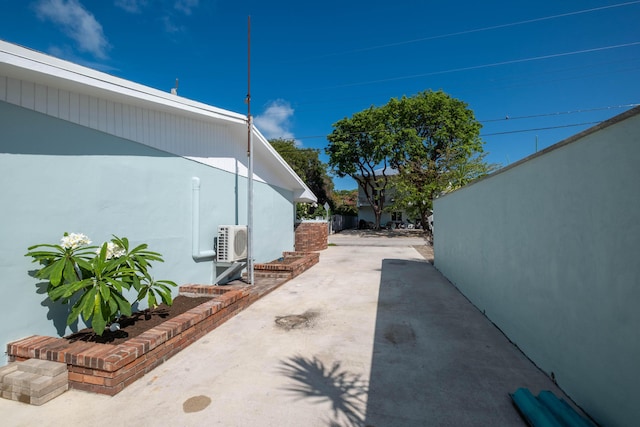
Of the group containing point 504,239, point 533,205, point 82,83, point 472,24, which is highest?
point 472,24

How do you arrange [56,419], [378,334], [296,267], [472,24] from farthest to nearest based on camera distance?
[472,24], [296,267], [378,334], [56,419]

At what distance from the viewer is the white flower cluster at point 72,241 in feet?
10.1

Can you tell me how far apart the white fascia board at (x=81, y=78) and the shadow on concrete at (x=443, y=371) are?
4.31m

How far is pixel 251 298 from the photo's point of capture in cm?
538

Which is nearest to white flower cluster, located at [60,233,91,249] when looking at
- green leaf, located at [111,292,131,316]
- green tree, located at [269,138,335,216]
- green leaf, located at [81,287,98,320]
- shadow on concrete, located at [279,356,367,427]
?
green leaf, located at [81,287,98,320]

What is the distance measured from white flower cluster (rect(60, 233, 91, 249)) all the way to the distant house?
20 centimetres

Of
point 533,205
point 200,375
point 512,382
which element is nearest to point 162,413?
point 200,375

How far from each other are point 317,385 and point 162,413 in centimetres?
128

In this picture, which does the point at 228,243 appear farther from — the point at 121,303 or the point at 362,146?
the point at 362,146

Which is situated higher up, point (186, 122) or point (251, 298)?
point (186, 122)

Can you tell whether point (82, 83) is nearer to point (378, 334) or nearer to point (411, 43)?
point (378, 334)

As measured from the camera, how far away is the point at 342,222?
102ft

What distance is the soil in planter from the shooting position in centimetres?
319

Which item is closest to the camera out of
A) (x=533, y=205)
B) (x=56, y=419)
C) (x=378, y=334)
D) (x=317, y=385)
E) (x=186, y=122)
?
(x=56, y=419)
